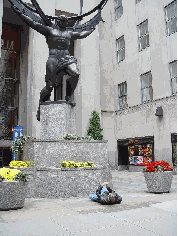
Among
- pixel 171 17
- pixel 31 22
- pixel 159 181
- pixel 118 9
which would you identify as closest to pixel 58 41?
pixel 31 22

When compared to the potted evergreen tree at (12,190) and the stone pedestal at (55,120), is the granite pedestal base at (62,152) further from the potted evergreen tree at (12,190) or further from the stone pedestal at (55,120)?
the potted evergreen tree at (12,190)

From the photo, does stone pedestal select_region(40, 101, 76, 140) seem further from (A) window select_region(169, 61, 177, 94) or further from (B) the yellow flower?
(A) window select_region(169, 61, 177, 94)

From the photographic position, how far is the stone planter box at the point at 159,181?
344 inches

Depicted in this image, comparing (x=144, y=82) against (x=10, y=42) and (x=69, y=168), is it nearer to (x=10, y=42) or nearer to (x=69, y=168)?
(x=10, y=42)

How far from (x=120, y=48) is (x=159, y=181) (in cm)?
2070

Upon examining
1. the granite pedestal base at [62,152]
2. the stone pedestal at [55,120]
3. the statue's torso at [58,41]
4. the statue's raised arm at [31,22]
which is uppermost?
the statue's raised arm at [31,22]

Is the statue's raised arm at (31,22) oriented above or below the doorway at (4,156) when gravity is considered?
above

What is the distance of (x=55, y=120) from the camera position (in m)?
9.84

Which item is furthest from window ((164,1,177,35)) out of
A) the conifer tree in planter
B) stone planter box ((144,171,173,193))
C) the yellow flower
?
the yellow flower

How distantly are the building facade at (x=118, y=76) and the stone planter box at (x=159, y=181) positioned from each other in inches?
459

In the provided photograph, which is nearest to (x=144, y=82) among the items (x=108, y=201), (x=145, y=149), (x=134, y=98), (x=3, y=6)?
(x=134, y=98)

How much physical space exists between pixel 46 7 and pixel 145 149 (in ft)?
52.8

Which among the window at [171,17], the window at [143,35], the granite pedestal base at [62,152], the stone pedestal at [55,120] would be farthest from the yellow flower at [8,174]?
the window at [143,35]

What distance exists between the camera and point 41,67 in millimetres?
24422
